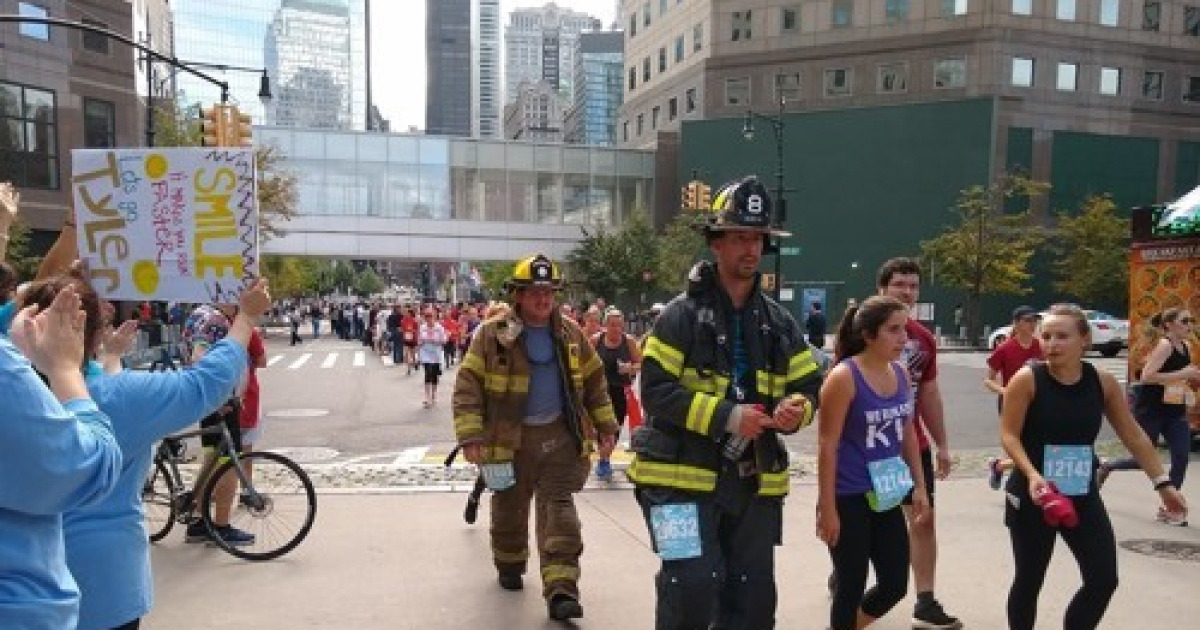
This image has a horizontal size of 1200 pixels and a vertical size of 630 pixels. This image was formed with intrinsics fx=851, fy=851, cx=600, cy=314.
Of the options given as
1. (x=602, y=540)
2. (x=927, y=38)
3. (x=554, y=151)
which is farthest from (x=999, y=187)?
(x=602, y=540)

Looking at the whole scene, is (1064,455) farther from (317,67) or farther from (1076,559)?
(317,67)

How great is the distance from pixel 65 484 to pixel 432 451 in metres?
8.48

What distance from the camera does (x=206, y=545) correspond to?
6.01 m

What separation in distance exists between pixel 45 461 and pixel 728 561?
2.45 metres

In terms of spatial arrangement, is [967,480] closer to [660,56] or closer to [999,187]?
[999,187]

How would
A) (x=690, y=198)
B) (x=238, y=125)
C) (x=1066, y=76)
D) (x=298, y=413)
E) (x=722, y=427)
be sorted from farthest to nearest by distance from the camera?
(x=1066, y=76), (x=690, y=198), (x=298, y=413), (x=238, y=125), (x=722, y=427)

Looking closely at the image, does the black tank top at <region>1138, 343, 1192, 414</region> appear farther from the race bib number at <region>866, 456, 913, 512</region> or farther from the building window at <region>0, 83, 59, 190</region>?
the building window at <region>0, 83, 59, 190</region>

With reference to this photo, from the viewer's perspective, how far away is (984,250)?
37.1 m

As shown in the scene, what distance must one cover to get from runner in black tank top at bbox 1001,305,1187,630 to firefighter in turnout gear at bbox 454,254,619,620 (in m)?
2.28

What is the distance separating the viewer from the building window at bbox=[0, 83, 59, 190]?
110 ft

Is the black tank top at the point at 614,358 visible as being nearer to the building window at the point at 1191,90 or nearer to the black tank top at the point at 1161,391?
the black tank top at the point at 1161,391

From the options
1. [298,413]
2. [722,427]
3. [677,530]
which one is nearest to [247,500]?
[677,530]

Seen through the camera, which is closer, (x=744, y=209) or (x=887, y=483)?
(x=744, y=209)

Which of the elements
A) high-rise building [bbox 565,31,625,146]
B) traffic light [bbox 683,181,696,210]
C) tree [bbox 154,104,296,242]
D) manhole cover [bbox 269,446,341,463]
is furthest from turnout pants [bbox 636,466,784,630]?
high-rise building [bbox 565,31,625,146]
